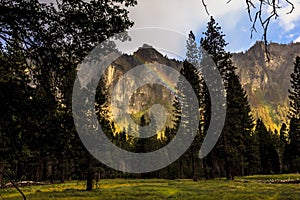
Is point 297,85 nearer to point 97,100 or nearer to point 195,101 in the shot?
point 195,101

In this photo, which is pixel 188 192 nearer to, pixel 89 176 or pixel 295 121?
pixel 89 176

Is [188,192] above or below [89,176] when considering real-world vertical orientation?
below

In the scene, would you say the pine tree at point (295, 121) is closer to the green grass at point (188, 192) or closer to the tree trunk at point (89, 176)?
the green grass at point (188, 192)

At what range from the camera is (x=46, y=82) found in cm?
761

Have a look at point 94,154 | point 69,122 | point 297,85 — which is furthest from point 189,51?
point 69,122

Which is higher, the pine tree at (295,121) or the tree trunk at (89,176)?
the pine tree at (295,121)

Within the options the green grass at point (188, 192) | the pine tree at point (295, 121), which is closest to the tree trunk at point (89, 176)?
the green grass at point (188, 192)

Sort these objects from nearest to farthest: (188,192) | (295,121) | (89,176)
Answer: (188,192) < (89,176) < (295,121)

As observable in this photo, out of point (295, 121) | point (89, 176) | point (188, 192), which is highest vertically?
point (295, 121)

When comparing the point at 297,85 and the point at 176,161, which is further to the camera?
the point at 176,161

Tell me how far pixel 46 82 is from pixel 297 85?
169 ft

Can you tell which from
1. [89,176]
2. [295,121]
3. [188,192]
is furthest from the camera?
[295,121]

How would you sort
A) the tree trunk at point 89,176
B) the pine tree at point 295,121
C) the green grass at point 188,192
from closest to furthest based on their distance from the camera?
the green grass at point 188,192
the tree trunk at point 89,176
the pine tree at point 295,121

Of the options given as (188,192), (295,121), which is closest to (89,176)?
(188,192)
